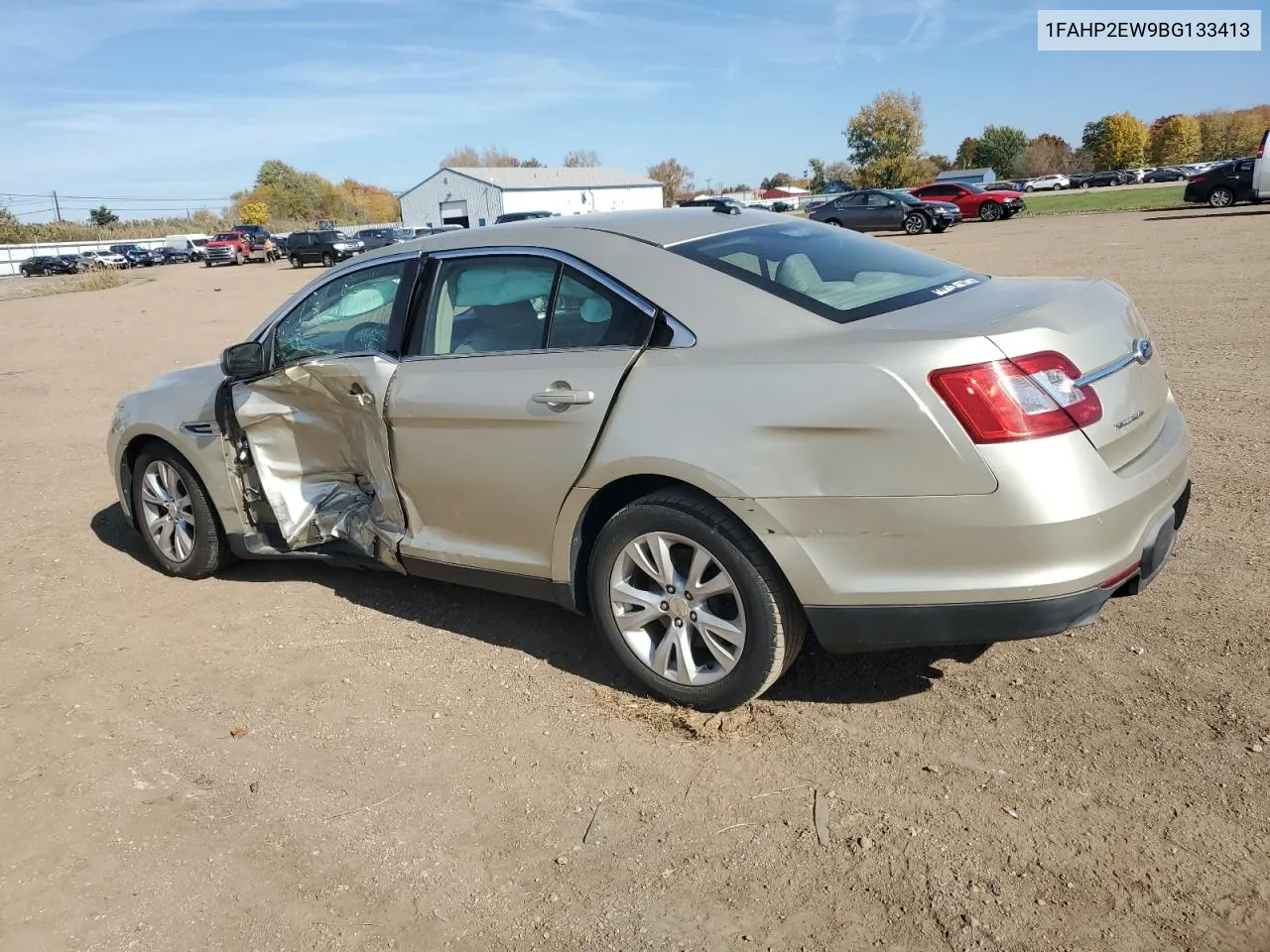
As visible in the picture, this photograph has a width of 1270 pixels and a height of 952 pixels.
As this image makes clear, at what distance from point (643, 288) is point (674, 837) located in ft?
6.01

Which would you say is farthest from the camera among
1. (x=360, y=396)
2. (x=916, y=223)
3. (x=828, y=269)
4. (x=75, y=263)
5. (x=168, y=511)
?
(x=75, y=263)

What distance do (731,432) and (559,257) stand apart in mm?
1144

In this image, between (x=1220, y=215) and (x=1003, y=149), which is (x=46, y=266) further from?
(x=1003, y=149)

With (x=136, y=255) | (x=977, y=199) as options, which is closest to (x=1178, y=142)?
(x=977, y=199)

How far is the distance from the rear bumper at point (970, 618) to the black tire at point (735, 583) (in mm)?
135

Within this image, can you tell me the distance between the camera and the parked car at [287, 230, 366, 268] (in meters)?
41.2

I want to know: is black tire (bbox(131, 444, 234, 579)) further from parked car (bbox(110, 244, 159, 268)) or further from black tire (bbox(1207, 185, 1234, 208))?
parked car (bbox(110, 244, 159, 268))

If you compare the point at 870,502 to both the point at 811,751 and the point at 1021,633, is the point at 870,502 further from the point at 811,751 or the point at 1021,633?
the point at 811,751

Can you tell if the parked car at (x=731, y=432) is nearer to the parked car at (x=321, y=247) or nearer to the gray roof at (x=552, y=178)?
the parked car at (x=321, y=247)

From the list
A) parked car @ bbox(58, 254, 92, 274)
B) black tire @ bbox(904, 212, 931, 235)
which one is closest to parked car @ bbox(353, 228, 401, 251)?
black tire @ bbox(904, 212, 931, 235)

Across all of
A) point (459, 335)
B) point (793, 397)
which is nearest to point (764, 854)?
point (793, 397)

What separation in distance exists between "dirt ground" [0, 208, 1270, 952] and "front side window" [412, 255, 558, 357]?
1.30 meters

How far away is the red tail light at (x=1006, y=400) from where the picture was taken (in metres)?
2.86

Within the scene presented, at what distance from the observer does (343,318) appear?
15.6 ft
